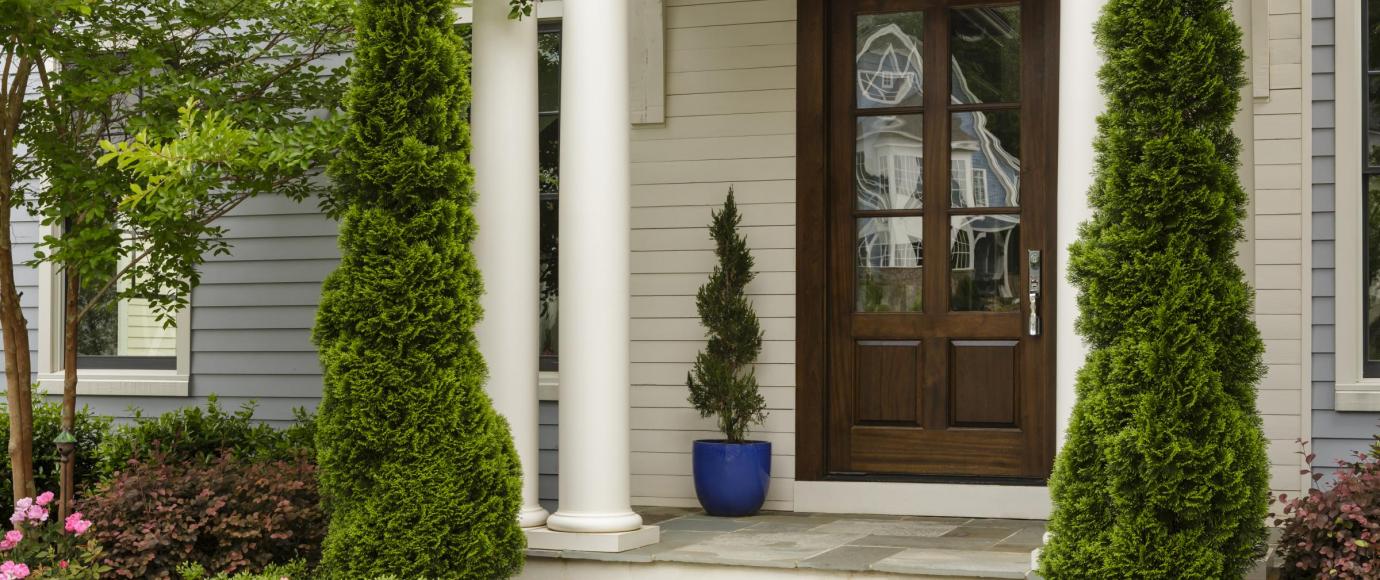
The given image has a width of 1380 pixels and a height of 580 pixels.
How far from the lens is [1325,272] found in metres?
5.70

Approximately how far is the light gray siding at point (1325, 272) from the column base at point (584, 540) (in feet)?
10.0

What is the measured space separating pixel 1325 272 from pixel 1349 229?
210mm

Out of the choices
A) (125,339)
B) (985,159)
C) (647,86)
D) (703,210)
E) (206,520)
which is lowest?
(206,520)

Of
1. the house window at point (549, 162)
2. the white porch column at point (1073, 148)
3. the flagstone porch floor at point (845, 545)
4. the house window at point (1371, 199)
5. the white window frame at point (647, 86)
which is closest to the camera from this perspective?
the white porch column at point (1073, 148)

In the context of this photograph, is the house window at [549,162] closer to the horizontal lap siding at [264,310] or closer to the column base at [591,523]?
the horizontal lap siding at [264,310]

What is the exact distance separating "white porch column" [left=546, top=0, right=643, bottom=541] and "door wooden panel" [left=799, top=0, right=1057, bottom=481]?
5.38 feet

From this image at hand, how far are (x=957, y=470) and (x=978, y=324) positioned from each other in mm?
722

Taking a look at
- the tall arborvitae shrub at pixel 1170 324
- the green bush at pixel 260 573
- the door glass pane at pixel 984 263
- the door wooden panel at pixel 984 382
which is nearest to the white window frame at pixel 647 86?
the door glass pane at pixel 984 263

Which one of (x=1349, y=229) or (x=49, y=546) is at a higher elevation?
(x=1349, y=229)

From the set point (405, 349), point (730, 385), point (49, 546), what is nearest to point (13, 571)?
point (49, 546)

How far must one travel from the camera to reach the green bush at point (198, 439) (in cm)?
644

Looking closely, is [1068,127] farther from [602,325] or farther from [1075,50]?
[602,325]

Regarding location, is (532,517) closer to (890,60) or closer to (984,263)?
(984,263)

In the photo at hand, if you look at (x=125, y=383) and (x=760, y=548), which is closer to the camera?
(x=760, y=548)
